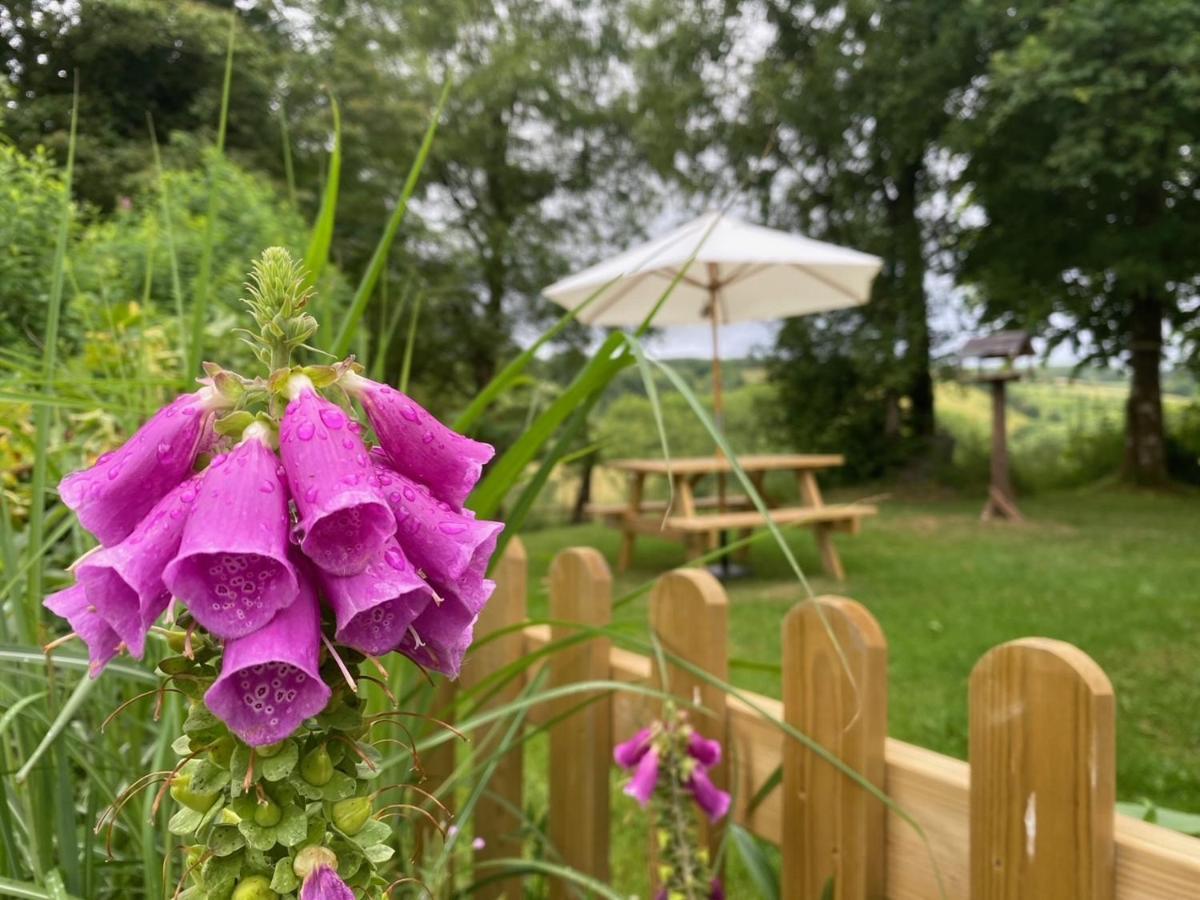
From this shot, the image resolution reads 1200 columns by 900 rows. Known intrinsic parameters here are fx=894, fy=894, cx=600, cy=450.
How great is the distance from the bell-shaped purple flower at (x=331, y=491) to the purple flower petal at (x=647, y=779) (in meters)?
0.87

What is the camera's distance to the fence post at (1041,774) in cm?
91

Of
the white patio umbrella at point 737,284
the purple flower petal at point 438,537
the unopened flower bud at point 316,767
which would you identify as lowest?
the unopened flower bud at point 316,767

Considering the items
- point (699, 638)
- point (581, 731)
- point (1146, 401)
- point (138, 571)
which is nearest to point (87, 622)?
point (138, 571)

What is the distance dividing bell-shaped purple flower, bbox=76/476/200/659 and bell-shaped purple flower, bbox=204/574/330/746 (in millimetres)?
51

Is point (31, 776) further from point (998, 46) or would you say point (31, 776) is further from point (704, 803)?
point (998, 46)

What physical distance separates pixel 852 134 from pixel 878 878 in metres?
13.0

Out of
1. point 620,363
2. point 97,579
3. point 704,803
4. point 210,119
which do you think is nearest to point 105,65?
point 210,119

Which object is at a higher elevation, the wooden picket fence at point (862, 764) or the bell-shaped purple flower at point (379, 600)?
the bell-shaped purple flower at point (379, 600)

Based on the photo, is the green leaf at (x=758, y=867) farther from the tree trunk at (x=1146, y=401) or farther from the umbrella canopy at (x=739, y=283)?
the tree trunk at (x=1146, y=401)

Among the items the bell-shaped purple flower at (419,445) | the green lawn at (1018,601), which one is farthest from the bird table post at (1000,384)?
the bell-shaped purple flower at (419,445)

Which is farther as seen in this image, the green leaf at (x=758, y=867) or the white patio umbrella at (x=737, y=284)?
the white patio umbrella at (x=737, y=284)

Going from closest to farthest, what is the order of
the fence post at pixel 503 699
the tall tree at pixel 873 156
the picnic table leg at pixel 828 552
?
the fence post at pixel 503 699 < the picnic table leg at pixel 828 552 < the tall tree at pixel 873 156

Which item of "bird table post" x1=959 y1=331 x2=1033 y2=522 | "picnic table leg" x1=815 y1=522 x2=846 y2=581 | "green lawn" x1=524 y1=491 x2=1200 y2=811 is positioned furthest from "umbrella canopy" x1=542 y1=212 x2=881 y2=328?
"bird table post" x1=959 y1=331 x2=1033 y2=522

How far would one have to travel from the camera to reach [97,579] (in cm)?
46
